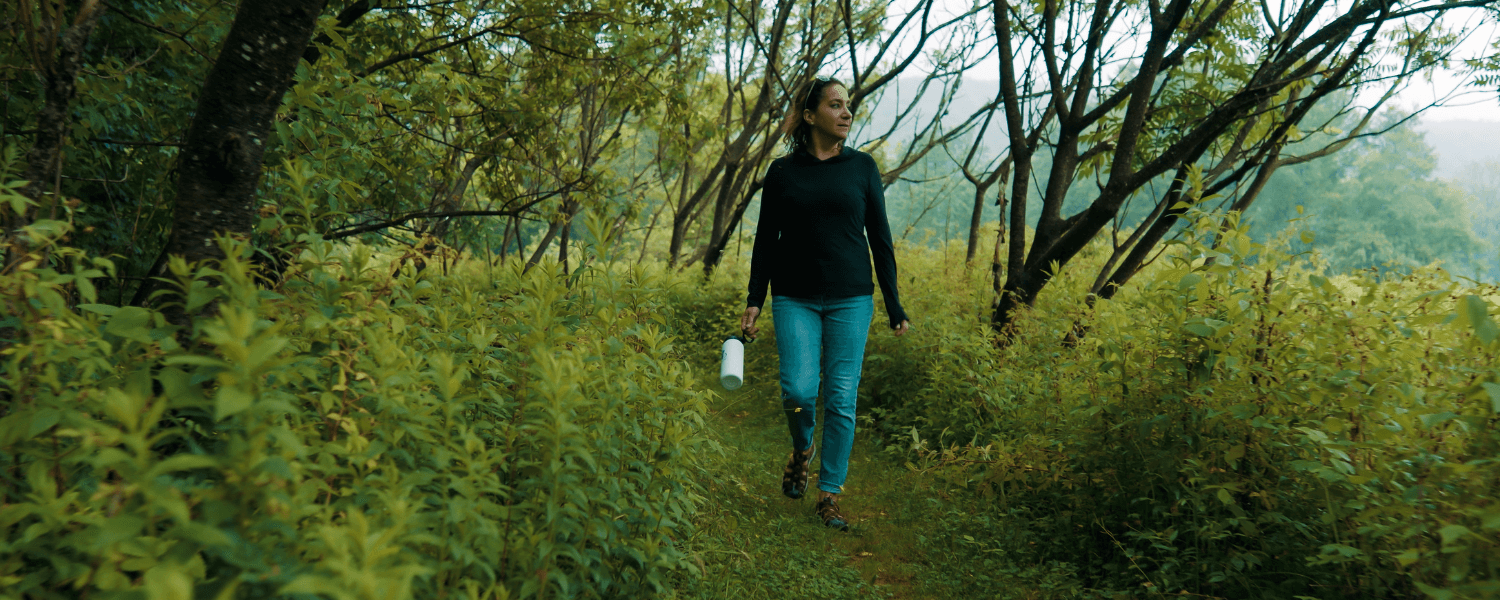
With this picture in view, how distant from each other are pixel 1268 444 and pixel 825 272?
6.57 ft

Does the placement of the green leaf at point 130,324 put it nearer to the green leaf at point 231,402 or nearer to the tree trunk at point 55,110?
the green leaf at point 231,402

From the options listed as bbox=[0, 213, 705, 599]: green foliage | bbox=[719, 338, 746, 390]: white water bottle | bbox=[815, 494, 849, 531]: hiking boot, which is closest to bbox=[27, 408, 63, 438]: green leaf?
bbox=[0, 213, 705, 599]: green foliage

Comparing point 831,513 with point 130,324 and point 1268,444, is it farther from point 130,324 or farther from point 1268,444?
point 130,324

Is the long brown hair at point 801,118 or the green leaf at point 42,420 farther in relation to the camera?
the long brown hair at point 801,118

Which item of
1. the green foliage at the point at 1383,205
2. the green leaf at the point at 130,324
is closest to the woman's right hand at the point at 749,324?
the green leaf at the point at 130,324

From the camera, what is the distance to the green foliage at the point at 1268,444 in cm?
222

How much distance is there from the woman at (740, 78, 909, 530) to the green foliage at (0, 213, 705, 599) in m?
1.06

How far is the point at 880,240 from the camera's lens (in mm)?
4074

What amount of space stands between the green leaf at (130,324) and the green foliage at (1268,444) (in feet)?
10.8

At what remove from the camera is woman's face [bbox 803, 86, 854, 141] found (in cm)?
398

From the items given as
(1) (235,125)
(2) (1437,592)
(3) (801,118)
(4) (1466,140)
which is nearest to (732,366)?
(3) (801,118)

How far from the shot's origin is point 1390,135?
50.4 m

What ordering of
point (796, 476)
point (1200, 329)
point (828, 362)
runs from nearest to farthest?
point (1200, 329) → point (828, 362) → point (796, 476)

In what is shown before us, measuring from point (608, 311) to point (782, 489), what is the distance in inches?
78.7
